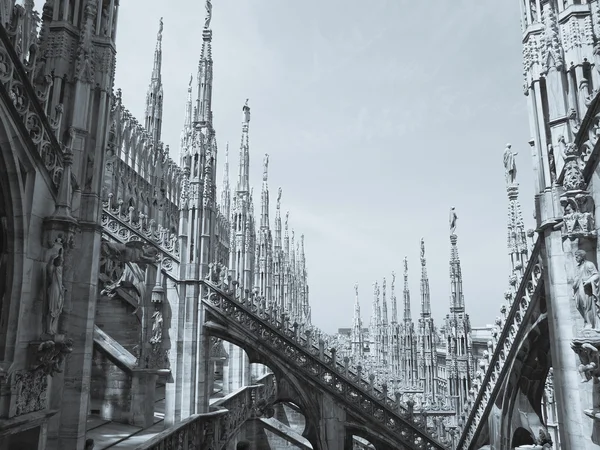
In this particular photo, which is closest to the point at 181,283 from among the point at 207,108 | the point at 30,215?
the point at 207,108

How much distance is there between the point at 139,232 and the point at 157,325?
2.85 metres

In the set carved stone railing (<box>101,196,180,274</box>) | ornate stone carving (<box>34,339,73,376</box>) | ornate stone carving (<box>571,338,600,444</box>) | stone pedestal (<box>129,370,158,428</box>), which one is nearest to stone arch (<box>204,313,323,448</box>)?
carved stone railing (<box>101,196,180,274</box>)

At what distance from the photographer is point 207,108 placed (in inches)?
705

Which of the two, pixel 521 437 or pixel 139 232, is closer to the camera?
pixel 521 437

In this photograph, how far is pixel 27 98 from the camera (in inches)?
232

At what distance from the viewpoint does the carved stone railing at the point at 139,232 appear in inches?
552

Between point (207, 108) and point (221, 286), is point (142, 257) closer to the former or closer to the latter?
point (221, 286)

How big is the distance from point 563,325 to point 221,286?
10.5 meters

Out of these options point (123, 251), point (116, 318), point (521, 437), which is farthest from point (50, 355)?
point (521, 437)

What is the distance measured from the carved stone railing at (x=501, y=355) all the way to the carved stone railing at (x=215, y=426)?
227 inches

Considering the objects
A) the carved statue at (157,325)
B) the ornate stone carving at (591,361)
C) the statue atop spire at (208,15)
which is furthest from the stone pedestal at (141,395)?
the statue atop spire at (208,15)

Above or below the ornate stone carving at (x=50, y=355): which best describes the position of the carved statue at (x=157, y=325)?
above

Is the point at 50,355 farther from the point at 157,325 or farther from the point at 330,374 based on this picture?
the point at 330,374

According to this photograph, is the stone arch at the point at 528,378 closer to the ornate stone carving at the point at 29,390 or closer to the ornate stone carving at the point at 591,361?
the ornate stone carving at the point at 591,361
